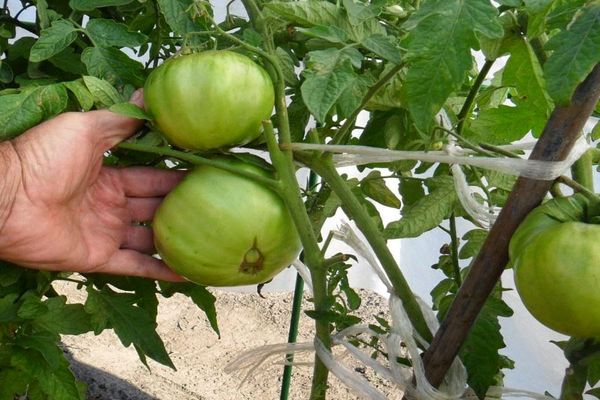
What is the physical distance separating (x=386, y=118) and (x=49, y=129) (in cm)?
39

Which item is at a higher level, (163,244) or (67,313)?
(163,244)

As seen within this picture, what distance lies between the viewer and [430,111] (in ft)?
1.70

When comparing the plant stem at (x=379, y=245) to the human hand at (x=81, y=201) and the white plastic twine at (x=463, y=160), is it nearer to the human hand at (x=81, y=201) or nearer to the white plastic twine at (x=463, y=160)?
the white plastic twine at (x=463, y=160)

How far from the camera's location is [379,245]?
68cm

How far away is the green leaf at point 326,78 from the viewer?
1.95ft

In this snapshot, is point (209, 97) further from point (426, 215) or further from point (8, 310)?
point (8, 310)

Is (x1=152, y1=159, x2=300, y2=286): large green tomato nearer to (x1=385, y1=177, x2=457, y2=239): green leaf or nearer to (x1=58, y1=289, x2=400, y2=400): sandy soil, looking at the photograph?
(x1=385, y1=177, x2=457, y2=239): green leaf

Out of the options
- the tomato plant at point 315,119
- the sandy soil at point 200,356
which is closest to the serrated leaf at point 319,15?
the tomato plant at point 315,119

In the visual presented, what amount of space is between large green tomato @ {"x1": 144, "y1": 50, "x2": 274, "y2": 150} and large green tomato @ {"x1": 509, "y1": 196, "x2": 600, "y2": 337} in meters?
0.26

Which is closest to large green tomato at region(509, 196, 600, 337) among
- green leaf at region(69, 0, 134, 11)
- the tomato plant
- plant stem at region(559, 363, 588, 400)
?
the tomato plant

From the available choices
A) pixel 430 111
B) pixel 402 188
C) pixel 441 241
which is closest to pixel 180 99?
pixel 430 111

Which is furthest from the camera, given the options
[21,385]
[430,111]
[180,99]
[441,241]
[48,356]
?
[441,241]

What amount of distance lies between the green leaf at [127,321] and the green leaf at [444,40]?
0.48 meters

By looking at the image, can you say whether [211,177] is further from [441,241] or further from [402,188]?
[441,241]
